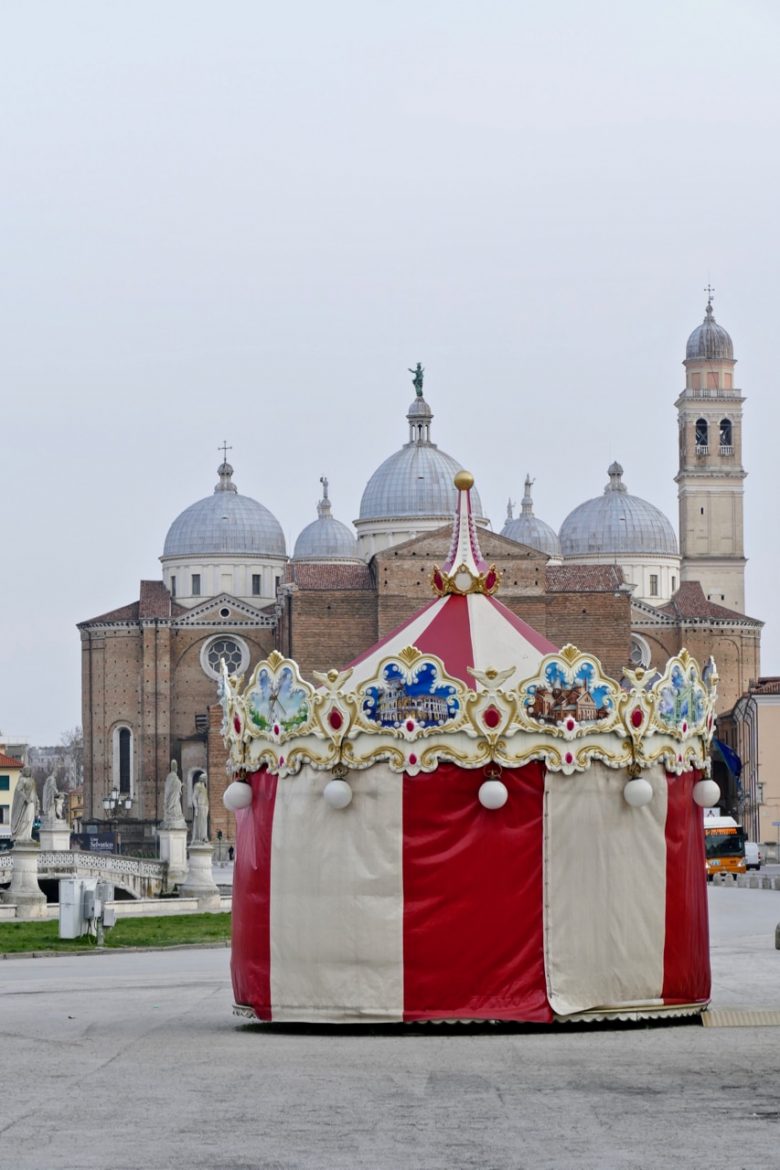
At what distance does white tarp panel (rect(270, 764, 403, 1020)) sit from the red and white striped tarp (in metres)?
0.01

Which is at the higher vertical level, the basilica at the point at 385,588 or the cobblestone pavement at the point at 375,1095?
the basilica at the point at 385,588

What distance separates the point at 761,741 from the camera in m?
96.7

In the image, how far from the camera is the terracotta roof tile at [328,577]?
4097 inches

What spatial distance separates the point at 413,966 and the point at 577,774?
6.68 feet

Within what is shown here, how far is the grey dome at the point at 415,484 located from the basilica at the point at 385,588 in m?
0.10

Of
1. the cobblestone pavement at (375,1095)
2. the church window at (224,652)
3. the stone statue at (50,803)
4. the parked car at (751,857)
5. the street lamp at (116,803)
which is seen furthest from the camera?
the church window at (224,652)

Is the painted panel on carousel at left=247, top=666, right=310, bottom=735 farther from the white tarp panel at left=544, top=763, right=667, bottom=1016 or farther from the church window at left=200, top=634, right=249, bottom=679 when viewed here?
the church window at left=200, top=634, right=249, bottom=679

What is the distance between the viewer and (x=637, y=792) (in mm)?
18547

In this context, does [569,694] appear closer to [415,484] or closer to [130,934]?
[130,934]

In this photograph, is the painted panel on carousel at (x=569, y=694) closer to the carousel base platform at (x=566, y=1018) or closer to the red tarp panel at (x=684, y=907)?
the red tarp panel at (x=684, y=907)

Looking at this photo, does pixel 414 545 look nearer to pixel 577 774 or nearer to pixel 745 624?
pixel 745 624

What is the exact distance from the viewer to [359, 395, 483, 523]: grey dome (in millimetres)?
112000

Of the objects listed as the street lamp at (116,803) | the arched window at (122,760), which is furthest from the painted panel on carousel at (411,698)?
the arched window at (122,760)

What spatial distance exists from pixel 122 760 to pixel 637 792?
92.3 metres
